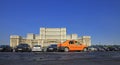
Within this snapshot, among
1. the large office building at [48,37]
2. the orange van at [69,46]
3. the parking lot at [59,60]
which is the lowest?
the parking lot at [59,60]

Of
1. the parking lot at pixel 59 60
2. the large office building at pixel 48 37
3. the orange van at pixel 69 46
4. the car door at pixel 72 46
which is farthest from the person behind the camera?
the large office building at pixel 48 37

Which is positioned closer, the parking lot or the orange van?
the parking lot

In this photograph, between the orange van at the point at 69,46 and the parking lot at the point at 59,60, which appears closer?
the parking lot at the point at 59,60

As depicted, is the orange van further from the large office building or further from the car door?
the large office building

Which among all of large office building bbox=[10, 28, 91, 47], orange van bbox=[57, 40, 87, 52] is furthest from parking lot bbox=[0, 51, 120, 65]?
large office building bbox=[10, 28, 91, 47]

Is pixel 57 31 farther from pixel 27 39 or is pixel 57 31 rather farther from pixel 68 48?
pixel 68 48

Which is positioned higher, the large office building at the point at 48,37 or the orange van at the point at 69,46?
the large office building at the point at 48,37

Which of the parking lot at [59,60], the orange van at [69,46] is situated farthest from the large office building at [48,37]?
the parking lot at [59,60]

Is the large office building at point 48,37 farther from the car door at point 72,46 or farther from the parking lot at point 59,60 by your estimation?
→ the parking lot at point 59,60

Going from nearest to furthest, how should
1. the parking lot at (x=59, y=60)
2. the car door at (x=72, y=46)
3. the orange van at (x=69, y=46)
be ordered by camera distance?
the parking lot at (x=59, y=60), the orange van at (x=69, y=46), the car door at (x=72, y=46)

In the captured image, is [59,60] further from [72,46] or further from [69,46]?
[72,46]

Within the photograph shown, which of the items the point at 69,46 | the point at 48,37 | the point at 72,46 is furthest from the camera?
the point at 48,37

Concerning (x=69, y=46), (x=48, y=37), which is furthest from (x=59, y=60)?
(x=48, y=37)

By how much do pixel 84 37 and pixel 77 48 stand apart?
71242 mm
